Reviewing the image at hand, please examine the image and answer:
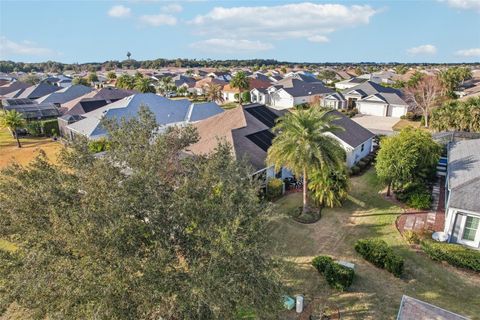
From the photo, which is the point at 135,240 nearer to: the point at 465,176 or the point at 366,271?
the point at 366,271

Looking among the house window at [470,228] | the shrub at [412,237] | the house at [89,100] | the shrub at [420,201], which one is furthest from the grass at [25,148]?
the house window at [470,228]

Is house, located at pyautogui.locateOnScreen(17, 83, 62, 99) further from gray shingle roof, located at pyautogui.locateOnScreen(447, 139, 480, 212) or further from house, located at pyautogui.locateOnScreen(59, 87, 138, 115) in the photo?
gray shingle roof, located at pyautogui.locateOnScreen(447, 139, 480, 212)

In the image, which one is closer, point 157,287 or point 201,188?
point 157,287

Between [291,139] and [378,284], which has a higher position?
[291,139]

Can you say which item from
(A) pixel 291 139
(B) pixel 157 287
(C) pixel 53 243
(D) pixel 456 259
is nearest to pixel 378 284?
(D) pixel 456 259

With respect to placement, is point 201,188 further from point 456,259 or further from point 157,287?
point 456,259

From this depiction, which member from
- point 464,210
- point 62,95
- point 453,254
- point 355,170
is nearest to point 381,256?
point 453,254

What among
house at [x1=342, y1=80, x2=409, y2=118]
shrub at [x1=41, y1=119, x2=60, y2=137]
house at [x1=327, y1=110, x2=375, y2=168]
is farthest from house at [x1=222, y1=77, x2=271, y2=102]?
house at [x1=327, y1=110, x2=375, y2=168]
